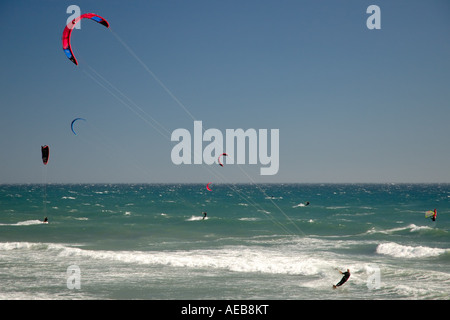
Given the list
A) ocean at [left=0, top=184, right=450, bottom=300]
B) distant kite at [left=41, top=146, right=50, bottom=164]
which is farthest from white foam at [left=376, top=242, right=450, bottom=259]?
distant kite at [left=41, top=146, right=50, bottom=164]

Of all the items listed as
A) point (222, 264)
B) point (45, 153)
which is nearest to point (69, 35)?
point (45, 153)

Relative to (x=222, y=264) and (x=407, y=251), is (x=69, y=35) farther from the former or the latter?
(x=407, y=251)

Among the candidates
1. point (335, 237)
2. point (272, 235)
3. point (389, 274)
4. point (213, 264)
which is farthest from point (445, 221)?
point (213, 264)

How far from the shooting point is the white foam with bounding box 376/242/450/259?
23.8 m

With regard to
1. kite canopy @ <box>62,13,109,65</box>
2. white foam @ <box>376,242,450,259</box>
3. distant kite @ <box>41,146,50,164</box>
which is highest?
kite canopy @ <box>62,13,109,65</box>

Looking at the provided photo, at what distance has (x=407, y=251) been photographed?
81.9 feet

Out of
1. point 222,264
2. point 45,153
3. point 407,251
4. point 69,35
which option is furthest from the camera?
point 407,251

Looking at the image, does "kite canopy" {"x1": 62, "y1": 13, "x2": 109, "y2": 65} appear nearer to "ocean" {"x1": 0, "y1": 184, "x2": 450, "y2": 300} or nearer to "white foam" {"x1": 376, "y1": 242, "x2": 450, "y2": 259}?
"ocean" {"x1": 0, "y1": 184, "x2": 450, "y2": 300}

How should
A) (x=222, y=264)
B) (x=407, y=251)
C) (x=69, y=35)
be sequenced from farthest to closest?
1. (x=407, y=251)
2. (x=222, y=264)
3. (x=69, y=35)

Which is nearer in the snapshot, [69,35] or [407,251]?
[69,35]

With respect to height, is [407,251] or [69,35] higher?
[69,35]

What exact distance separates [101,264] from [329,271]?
11.6 m

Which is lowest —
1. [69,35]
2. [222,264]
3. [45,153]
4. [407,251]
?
[407,251]
